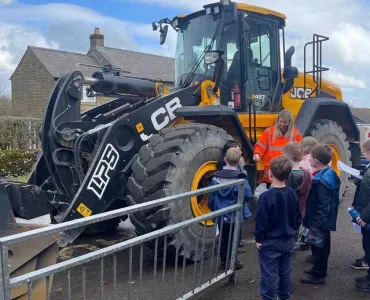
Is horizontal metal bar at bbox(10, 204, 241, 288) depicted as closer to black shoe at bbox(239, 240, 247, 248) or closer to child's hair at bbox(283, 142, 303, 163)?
child's hair at bbox(283, 142, 303, 163)

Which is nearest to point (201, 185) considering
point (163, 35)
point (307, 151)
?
point (307, 151)

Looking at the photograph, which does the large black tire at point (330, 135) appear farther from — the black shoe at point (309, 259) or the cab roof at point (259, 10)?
the black shoe at point (309, 259)

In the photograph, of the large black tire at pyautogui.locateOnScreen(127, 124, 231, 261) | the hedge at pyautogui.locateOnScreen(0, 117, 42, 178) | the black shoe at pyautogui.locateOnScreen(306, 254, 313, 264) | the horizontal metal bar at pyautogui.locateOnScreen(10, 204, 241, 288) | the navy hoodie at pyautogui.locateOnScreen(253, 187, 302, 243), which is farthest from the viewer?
the hedge at pyautogui.locateOnScreen(0, 117, 42, 178)

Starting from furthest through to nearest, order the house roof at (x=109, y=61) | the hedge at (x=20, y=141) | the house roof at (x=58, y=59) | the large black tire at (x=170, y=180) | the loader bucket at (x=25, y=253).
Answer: the house roof at (x=109, y=61), the house roof at (x=58, y=59), the hedge at (x=20, y=141), the large black tire at (x=170, y=180), the loader bucket at (x=25, y=253)

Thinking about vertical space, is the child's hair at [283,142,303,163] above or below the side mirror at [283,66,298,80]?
below

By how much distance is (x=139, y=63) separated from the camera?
33.2m

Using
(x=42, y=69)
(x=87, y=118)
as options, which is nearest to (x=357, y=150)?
(x=87, y=118)

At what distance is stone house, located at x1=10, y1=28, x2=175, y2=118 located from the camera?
3116 cm

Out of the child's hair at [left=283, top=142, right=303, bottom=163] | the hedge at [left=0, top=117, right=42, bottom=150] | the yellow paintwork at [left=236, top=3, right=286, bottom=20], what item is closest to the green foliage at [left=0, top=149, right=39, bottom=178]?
the hedge at [left=0, top=117, right=42, bottom=150]

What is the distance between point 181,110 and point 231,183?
1.55 m

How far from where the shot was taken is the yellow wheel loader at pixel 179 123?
4.67 metres

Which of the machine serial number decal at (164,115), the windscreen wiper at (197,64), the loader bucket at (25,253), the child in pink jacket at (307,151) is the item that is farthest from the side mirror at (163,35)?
the loader bucket at (25,253)

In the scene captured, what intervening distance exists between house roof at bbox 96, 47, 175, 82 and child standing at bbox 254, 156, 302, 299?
89.6ft

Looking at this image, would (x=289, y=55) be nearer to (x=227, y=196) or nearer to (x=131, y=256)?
(x=227, y=196)
